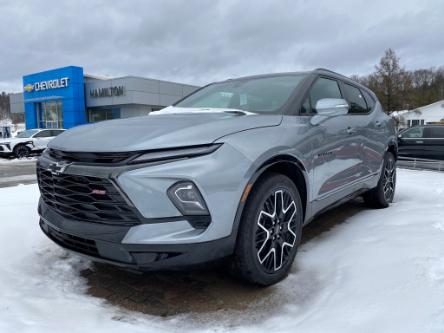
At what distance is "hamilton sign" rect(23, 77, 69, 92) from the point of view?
95.6ft

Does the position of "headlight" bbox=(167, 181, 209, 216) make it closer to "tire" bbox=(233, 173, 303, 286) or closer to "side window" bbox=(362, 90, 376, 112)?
"tire" bbox=(233, 173, 303, 286)

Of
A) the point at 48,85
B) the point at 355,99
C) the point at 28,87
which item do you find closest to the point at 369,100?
the point at 355,99

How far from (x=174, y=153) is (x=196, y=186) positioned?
242 mm

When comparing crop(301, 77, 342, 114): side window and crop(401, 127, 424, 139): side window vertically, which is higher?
crop(301, 77, 342, 114): side window

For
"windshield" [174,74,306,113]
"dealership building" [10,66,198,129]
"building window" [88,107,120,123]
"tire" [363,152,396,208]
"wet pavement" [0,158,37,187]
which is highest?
"dealership building" [10,66,198,129]

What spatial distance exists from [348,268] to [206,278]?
1.08 metres

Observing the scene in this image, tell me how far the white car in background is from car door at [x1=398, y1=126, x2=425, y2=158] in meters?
14.6

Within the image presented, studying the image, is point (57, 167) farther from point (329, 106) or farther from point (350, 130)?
point (350, 130)

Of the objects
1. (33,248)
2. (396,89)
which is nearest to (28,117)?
(396,89)

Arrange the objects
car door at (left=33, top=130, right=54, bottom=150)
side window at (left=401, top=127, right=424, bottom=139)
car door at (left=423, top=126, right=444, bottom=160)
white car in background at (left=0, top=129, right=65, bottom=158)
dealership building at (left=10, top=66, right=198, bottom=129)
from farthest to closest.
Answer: dealership building at (left=10, top=66, right=198, bottom=129) → car door at (left=33, top=130, right=54, bottom=150) → white car in background at (left=0, top=129, right=65, bottom=158) → side window at (left=401, top=127, right=424, bottom=139) → car door at (left=423, top=126, right=444, bottom=160)

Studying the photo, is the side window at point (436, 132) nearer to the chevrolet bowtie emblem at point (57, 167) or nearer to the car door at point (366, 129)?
the car door at point (366, 129)

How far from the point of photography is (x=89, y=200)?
7.34 feet

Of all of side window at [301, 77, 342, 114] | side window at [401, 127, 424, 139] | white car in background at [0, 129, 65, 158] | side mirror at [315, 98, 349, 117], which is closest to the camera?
side mirror at [315, 98, 349, 117]

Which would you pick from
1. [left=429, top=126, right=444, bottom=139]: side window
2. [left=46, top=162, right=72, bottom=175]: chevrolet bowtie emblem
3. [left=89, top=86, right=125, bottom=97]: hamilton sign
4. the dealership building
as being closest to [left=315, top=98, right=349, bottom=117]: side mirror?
[left=46, top=162, right=72, bottom=175]: chevrolet bowtie emblem
